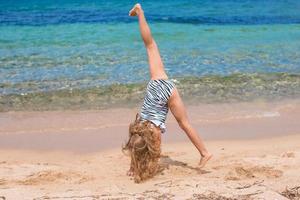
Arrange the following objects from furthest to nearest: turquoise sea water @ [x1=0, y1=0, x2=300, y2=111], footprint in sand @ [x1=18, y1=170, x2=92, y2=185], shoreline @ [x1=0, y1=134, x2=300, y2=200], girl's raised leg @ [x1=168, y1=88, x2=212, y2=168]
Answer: turquoise sea water @ [x1=0, y1=0, x2=300, y2=111] → girl's raised leg @ [x1=168, y1=88, x2=212, y2=168] → footprint in sand @ [x1=18, y1=170, x2=92, y2=185] → shoreline @ [x1=0, y1=134, x2=300, y2=200]

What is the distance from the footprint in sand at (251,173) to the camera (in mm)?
5957

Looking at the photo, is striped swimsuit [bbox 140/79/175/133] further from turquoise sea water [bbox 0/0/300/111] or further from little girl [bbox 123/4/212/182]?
turquoise sea water [bbox 0/0/300/111]

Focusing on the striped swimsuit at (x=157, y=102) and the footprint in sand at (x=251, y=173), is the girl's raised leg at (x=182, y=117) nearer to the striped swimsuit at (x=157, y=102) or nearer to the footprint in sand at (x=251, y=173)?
the striped swimsuit at (x=157, y=102)

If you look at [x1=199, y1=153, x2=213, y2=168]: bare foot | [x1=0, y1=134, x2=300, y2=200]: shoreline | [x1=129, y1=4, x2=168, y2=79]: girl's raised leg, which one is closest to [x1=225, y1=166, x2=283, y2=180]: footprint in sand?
[x1=0, y1=134, x2=300, y2=200]: shoreline

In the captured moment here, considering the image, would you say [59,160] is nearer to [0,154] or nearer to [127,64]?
[0,154]

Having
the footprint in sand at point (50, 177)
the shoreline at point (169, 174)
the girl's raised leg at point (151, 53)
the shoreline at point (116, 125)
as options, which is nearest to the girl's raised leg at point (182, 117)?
the shoreline at point (169, 174)

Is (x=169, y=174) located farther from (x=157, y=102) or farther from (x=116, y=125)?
(x=116, y=125)

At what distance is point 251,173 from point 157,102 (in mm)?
1242

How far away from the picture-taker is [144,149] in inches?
239

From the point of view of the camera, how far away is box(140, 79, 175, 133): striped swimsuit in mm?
6105

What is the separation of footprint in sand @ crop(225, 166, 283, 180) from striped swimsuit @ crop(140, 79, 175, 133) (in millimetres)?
889

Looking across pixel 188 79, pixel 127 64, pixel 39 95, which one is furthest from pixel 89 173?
pixel 127 64

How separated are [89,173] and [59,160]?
35.8 inches

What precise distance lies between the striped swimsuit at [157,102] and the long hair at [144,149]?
0.32 feet
